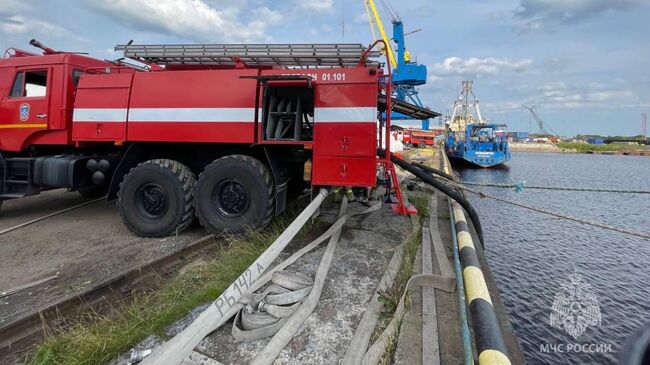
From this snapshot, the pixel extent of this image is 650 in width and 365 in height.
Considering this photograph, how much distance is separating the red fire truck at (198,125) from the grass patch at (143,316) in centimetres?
110

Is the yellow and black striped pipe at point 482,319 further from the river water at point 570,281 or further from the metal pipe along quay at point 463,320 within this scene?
the river water at point 570,281

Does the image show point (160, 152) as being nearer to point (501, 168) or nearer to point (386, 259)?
point (386, 259)

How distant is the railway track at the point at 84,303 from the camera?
2.90 m

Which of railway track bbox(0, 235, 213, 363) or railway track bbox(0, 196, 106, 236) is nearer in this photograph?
railway track bbox(0, 235, 213, 363)

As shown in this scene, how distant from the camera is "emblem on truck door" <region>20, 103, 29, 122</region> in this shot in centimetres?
607

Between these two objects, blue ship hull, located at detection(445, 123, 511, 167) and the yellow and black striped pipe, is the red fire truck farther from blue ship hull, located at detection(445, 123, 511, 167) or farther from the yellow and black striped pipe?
blue ship hull, located at detection(445, 123, 511, 167)

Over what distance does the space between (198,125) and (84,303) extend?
2.83 m

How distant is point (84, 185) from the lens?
235 inches

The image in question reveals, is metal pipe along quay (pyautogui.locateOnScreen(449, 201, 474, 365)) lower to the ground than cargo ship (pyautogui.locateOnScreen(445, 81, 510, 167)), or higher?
lower

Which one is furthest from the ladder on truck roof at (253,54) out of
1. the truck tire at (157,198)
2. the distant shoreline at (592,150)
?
the distant shoreline at (592,150)

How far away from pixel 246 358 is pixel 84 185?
5.23 m

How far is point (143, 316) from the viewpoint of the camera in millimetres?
3098

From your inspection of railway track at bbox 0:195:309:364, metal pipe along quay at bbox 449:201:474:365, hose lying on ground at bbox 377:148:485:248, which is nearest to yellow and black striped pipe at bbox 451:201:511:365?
metal pipe along quay at bbox 449:201:474:365

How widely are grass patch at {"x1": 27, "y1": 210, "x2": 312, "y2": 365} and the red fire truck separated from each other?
3.62ft
